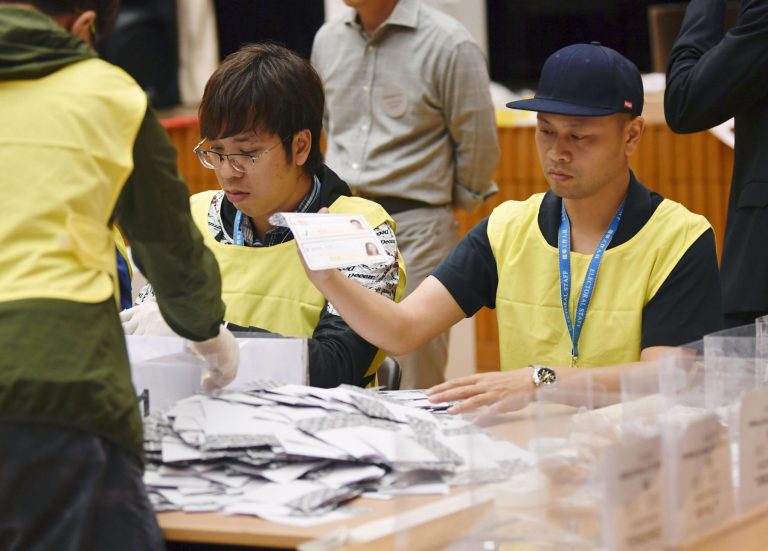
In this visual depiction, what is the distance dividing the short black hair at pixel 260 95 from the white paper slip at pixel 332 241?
0.55 metres

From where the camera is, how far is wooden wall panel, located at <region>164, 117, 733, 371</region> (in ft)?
15.5

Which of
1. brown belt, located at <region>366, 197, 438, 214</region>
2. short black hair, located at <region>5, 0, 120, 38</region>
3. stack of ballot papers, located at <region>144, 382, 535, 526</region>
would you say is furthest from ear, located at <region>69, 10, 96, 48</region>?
brown belt, located at <region>366, 197, 438, 214</region>

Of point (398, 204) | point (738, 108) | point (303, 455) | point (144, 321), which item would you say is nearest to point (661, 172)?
point (398, 204)

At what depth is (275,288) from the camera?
2699 millimetres

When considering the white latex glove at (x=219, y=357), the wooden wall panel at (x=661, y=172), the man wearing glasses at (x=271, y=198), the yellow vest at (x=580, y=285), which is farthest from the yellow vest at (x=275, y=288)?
the wooden wall panel at (x=661, y=172)

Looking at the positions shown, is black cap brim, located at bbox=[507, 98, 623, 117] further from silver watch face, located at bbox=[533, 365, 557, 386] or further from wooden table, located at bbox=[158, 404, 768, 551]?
wooden table, located at bbox=[158, 404, 768, 551]

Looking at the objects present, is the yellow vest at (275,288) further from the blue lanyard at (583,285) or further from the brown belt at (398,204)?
the brown belt at (398,204)

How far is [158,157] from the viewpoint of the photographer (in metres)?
1.78

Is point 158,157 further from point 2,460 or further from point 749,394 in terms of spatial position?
point 749,394

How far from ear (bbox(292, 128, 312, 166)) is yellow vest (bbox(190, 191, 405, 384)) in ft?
0.42

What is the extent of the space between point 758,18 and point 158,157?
5.20ft

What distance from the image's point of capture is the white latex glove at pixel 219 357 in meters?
2.09

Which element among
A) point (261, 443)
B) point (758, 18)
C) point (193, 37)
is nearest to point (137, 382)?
point (261, 443)

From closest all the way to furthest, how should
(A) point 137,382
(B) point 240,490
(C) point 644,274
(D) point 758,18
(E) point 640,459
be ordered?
(E) point 640,459 < (B) point 240,490 < (A) point 137,382 < (C) point 644,274 < (D) point 758,18
